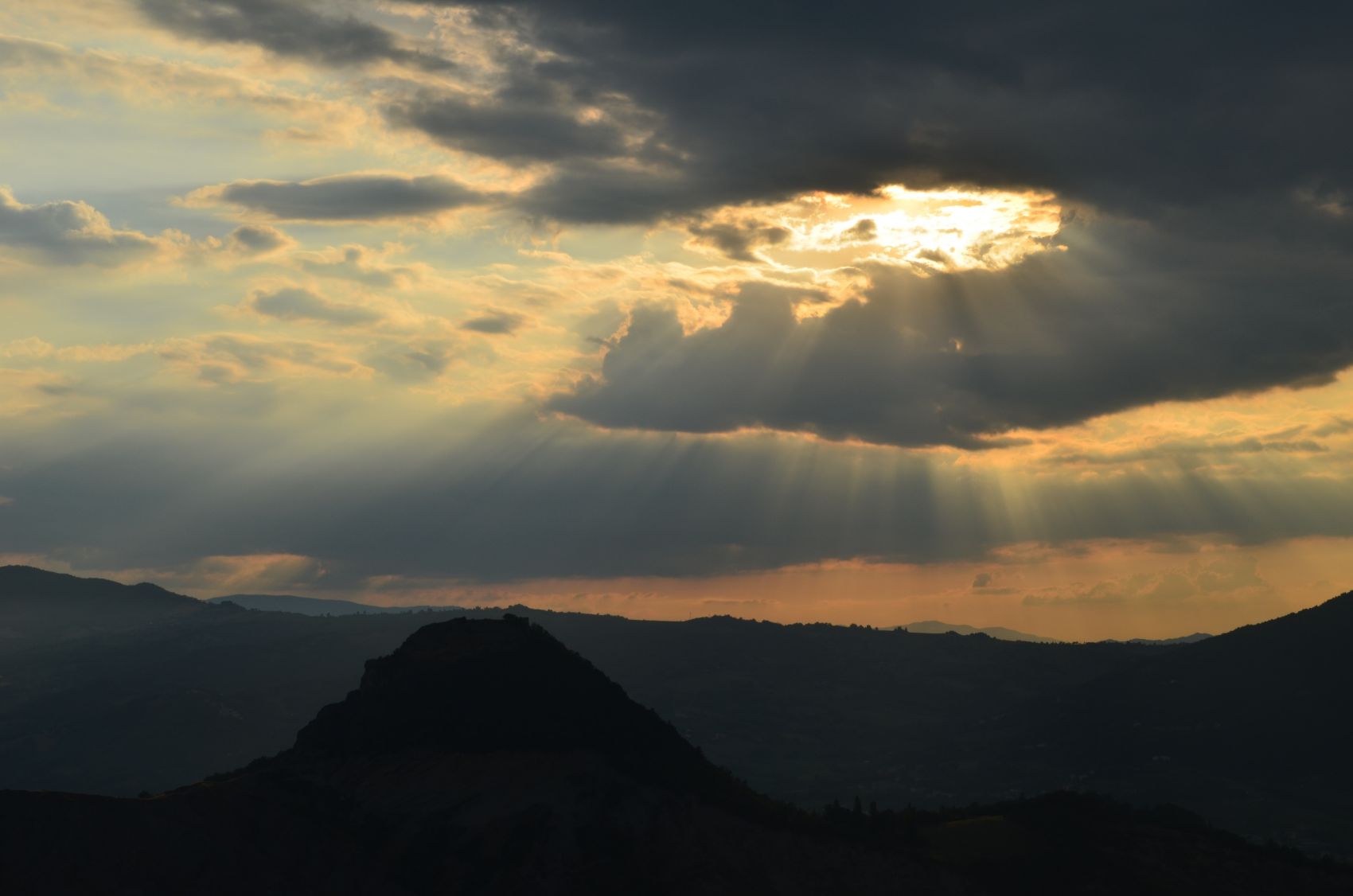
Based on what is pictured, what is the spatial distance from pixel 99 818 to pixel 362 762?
1155 inches

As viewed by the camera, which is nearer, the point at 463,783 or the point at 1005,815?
the point at 463,783

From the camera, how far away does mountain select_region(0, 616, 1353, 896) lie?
315ft

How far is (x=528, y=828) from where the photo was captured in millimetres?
105875

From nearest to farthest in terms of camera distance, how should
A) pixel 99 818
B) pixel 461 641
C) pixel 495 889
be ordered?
pixel 99 818, pixel 495 889, pixel 461 641

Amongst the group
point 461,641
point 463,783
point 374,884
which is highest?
point 461,641

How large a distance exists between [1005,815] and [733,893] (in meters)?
35.2

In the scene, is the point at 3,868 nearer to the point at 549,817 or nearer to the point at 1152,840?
the point at 549,817

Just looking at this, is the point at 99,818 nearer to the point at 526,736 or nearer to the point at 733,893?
the point at 526,736

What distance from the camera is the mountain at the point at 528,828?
96.1m

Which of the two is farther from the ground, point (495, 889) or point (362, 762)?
point (362, 762)

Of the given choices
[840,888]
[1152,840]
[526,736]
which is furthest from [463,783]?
[1152,840]

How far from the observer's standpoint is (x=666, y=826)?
111 metres

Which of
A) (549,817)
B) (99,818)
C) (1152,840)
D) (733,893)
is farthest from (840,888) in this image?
(99,818)

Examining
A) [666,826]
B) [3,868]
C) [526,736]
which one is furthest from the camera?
[526,736]
